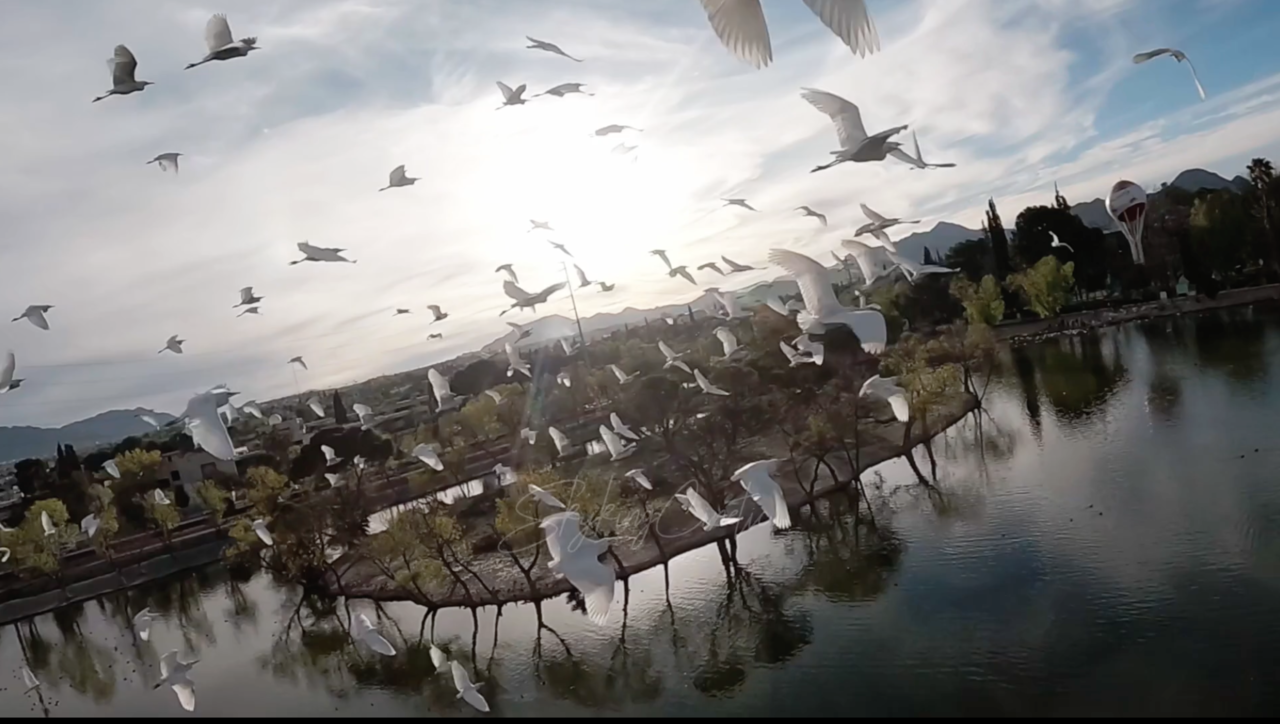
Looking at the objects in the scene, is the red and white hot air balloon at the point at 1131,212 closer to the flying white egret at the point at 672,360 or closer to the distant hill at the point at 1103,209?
the distant hill at the point at 1103,209

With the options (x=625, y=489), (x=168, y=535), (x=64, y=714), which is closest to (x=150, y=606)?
(x=168, y=535)

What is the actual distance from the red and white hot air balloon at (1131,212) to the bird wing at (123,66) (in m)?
26.4

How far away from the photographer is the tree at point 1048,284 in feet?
82.9

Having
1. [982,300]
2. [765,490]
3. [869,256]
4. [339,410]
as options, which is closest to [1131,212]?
[982,300]

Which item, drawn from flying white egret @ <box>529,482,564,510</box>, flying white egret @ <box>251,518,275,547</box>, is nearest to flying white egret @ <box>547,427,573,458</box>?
flying white egret @ <box>529,482,564,510</box>

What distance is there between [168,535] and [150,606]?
302cm

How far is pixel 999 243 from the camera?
29.9 m

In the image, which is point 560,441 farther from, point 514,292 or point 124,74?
point 124,74

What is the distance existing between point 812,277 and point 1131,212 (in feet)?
80.5

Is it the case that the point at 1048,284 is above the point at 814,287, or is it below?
below

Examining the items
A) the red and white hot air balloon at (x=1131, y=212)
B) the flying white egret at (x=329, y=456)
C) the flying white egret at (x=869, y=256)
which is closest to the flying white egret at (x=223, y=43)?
→ the flying white egret at (x=869, y=256)

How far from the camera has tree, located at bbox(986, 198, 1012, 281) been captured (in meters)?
29.8

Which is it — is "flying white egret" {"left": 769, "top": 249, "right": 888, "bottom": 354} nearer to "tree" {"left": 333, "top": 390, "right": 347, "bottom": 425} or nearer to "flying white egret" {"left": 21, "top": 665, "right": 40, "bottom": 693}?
"flying white egret" {"left": 21, "top": 665, "right": 40, "bottom": 693}

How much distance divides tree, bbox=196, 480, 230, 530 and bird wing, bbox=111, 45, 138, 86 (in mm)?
15220
